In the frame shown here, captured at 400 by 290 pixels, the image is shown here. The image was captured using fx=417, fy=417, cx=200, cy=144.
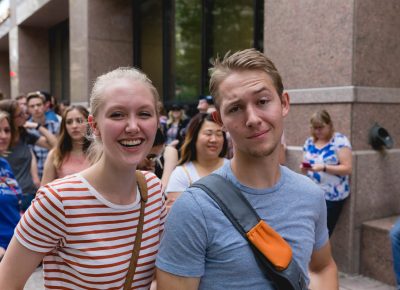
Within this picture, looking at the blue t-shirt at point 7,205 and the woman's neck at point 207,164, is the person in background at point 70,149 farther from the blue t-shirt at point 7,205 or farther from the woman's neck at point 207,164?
the woman's neck at point 207,164

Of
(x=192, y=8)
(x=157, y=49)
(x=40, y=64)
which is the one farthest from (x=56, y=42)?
(x=192, y=8)

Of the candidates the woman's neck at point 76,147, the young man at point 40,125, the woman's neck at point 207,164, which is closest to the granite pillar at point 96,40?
the young man at point 40,125

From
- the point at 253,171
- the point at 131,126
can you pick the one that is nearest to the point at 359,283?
the point at 253,171

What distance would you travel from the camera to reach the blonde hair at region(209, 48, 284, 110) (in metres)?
1.75

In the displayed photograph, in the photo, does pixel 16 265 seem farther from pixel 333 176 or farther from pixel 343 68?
pixel 343 68

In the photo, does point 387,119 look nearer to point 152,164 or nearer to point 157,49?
point 152,164

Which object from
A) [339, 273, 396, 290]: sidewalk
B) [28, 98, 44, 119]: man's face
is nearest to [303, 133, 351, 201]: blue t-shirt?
[339, 273, 396, 290]: sidewalk

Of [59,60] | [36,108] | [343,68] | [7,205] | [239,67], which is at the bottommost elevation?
[7,205]

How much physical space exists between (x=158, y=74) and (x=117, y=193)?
923 centimetres

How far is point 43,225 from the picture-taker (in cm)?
166

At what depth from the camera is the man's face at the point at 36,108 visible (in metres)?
6.50

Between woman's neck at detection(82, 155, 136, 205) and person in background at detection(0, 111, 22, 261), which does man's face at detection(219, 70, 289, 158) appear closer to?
woman's neck at detection(82, 155, 136, 205)

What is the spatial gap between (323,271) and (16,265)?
4.54 ft

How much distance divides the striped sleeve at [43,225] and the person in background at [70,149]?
260 centimetres
